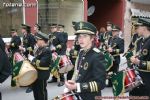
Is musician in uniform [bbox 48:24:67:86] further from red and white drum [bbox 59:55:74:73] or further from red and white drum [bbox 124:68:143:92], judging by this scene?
red and white drum [bbox 124:68:143:92]

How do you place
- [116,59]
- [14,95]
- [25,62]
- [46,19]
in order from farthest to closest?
[46,19] < [116,59] < [14,95] < [25,62]

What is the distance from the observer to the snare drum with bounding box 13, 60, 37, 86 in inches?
268

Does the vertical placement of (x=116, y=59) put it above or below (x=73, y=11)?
below

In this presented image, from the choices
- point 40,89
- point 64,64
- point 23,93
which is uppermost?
point 64,64

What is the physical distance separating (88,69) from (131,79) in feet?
5.57

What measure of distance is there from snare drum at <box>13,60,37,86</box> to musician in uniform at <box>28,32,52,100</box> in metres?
0.26

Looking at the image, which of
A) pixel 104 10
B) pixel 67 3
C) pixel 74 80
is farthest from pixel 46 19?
pixel 74 80

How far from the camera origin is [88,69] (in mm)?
4492

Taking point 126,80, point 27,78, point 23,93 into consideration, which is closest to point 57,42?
point 23,93

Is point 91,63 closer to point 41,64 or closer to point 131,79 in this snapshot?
point 131,79

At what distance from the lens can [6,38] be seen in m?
15.7

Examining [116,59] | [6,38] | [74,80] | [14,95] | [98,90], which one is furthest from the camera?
[6,38]

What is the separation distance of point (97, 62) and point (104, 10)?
19648 mm

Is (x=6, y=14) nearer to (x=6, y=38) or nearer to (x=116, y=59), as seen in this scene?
(x=6, y=38)
